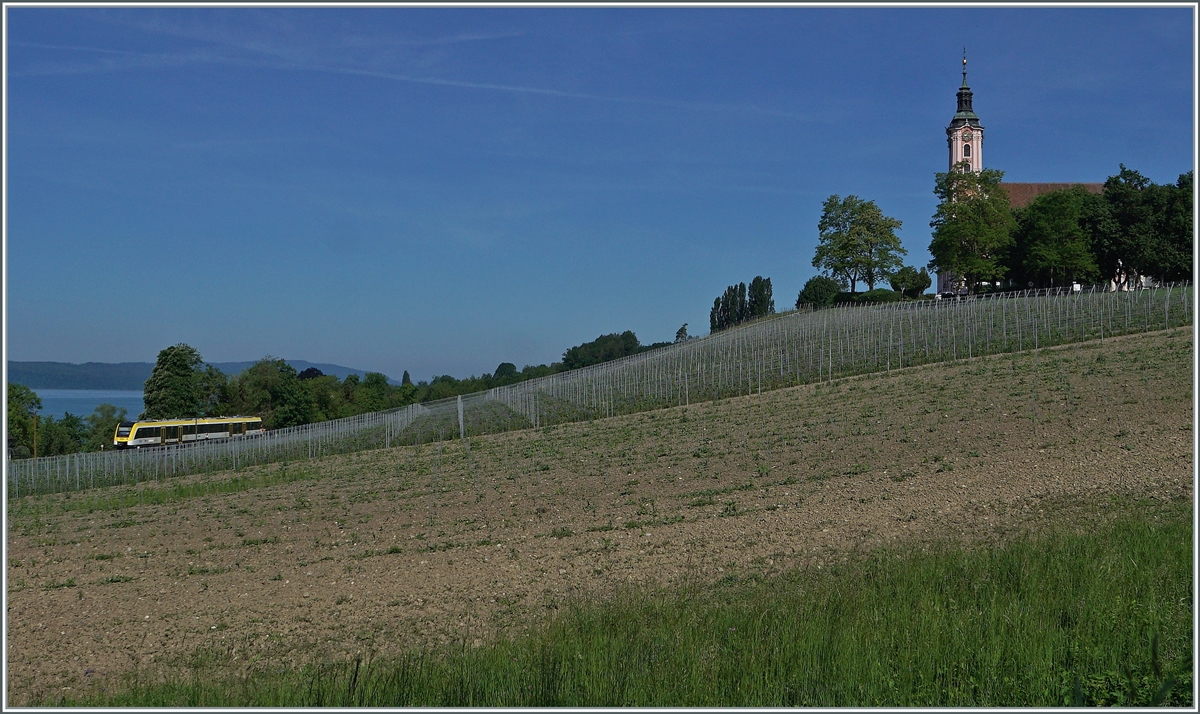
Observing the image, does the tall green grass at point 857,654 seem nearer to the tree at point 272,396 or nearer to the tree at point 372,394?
the tree at point 272,396

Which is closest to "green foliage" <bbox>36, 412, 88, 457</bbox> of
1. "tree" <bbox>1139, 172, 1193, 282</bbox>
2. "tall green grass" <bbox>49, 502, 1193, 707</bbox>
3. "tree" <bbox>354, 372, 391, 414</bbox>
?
"tree" <bbox>354, 372, 391, 414</bbox>

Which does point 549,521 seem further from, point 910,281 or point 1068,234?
point 910,281

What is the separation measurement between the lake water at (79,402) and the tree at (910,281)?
63477 mm

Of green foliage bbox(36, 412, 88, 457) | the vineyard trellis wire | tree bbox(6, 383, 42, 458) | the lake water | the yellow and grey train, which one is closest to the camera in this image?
the vineyard trellis wire

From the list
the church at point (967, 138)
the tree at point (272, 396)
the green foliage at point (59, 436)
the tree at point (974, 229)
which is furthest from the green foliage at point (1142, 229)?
the green foliage at point (59, 436)

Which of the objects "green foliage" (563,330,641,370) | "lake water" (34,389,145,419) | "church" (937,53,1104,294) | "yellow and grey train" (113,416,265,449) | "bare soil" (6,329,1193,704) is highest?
"church" (937,53,1104,294)

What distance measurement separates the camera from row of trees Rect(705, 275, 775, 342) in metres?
91.1

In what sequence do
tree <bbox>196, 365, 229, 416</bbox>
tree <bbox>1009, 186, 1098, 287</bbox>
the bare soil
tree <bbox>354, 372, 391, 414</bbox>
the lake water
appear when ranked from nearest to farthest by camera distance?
the bare soil
tree <bbox>1009, 186, 1098, 287</bbox>
tree <bbox>196, 365, 229, 416</bbox>
the lake water
tree <bbox>354, 372, 391, 414</bbox>

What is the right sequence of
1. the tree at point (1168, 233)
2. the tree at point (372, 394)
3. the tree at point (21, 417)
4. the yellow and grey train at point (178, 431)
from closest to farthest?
the yellow and grey train at point (178, 431), the tree at point (1168, 233), the tree at point (21, 417), the tree at point (372, 394)

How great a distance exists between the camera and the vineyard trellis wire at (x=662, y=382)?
30.0m

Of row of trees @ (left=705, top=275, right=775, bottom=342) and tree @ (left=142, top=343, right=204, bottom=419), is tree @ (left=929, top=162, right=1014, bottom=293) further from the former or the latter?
tree @ (left=142, top=343, right=204, bottom=419)

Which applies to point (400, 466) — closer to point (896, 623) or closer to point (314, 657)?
point (314, 657)

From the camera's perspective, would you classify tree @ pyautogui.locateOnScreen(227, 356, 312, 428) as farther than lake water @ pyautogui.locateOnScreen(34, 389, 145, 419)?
No

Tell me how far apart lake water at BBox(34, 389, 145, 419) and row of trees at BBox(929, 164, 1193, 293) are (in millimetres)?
67237
